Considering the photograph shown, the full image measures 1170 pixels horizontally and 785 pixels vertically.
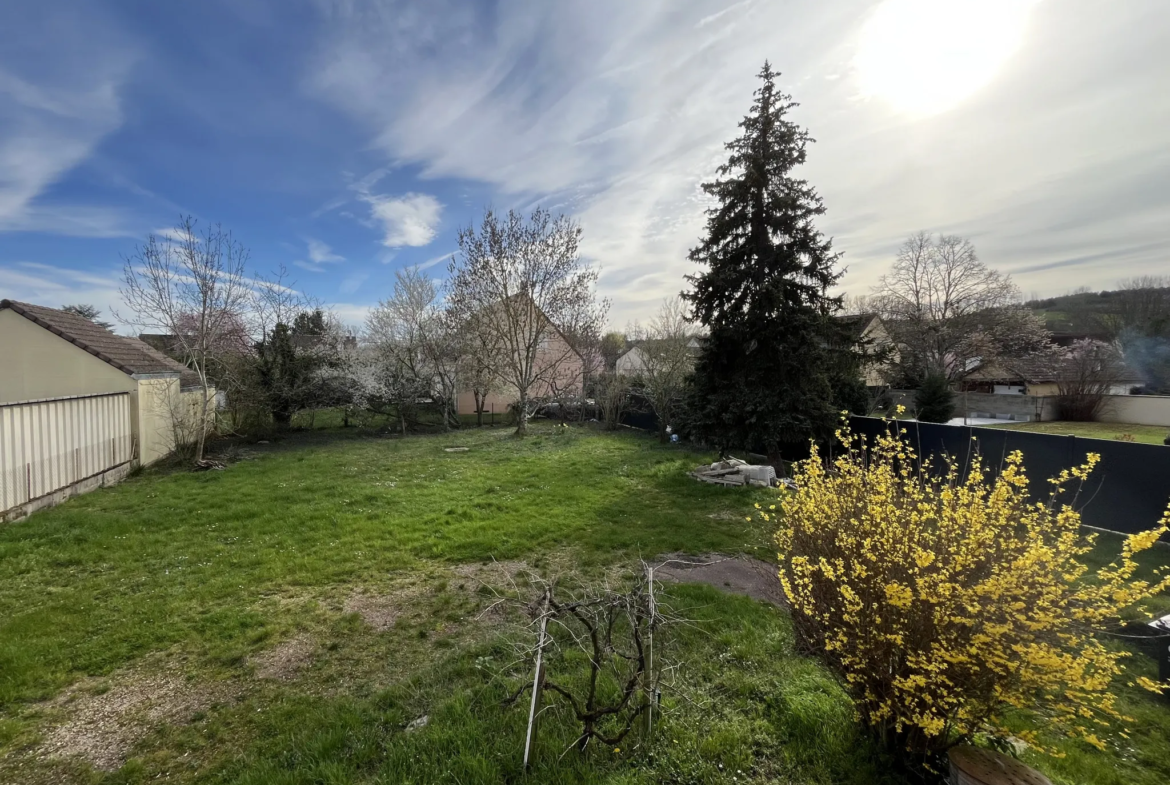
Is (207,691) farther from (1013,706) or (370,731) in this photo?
(1013,706)

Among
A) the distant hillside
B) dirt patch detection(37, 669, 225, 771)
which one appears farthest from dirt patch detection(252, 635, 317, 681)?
the distant hillside

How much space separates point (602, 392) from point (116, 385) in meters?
13.9

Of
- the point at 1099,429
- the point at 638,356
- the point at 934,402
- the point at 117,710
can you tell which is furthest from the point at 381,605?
the point at 1099,429

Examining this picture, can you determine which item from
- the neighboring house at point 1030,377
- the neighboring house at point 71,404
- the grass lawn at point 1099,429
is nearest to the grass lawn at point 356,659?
the neighboring house at point 71,404

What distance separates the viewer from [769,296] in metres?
9.38

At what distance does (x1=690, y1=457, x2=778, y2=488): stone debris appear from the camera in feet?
29.1

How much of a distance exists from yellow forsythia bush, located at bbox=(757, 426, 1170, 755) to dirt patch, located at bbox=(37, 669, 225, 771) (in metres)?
3.92

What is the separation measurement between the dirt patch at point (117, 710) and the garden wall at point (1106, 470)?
24.9 ft

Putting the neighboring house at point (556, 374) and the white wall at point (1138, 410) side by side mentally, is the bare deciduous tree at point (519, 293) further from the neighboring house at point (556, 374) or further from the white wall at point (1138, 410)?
the white wall at point (1138, 410)

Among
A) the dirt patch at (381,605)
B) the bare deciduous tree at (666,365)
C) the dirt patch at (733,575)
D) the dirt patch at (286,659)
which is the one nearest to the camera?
the dirt patch at (286,659)

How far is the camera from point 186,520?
647 cm

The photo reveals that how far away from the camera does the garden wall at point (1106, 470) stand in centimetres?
636

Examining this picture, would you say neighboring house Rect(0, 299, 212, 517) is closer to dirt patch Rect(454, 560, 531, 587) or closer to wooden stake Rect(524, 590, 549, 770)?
dirt patch Rect(454, 560, 531, 587)

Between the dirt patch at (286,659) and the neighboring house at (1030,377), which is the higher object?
the neighboring house at (1030,377)
